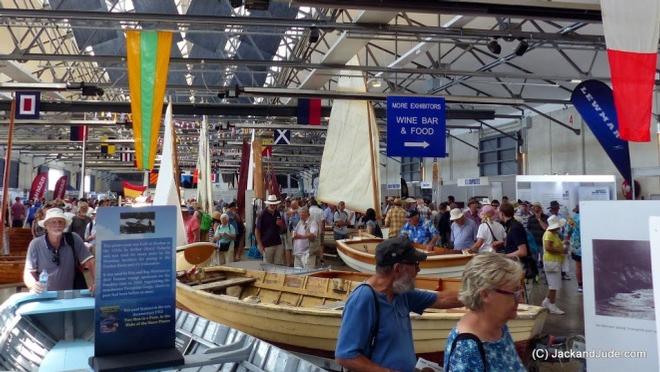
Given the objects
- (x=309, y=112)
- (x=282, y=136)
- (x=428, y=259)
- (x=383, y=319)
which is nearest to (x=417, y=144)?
(x=428, y=259)

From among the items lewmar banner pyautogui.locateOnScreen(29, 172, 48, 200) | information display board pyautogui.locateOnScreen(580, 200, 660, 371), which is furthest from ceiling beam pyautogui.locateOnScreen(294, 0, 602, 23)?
lewmar banner pyautogui.locateOnScreen(29, 172, 48, 200)

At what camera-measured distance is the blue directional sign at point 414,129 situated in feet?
31.1

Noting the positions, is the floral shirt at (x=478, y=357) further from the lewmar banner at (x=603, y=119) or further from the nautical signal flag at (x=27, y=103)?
the nautical signal flag at (x=27, y=103)

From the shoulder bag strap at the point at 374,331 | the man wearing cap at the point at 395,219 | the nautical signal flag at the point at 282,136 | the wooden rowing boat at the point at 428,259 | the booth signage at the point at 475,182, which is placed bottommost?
the wooden rowing boat at the point at 428,259

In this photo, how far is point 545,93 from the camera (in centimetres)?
1808

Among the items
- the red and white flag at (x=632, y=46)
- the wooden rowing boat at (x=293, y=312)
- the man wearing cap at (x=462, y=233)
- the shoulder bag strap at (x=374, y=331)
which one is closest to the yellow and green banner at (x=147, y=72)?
the wooden rowing boat at (x=293, y=312)

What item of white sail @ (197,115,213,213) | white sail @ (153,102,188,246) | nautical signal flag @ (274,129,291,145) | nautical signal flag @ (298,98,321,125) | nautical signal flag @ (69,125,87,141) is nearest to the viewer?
white sail @ (153,102,188,246)

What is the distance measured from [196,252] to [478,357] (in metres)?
6.44

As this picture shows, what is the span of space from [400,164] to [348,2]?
95.3 ft

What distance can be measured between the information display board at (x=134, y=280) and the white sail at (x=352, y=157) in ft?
19.4

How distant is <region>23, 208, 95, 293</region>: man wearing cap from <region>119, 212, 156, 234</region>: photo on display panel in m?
2.26

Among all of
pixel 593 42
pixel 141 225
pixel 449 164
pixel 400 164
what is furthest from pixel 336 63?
pixel 400 164

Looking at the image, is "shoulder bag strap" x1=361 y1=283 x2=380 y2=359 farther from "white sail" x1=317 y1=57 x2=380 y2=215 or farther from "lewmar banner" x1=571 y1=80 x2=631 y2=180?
"white sail" x1=317 y1=57 x2=380 y2=215

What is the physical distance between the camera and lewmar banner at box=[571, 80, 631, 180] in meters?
4.88
